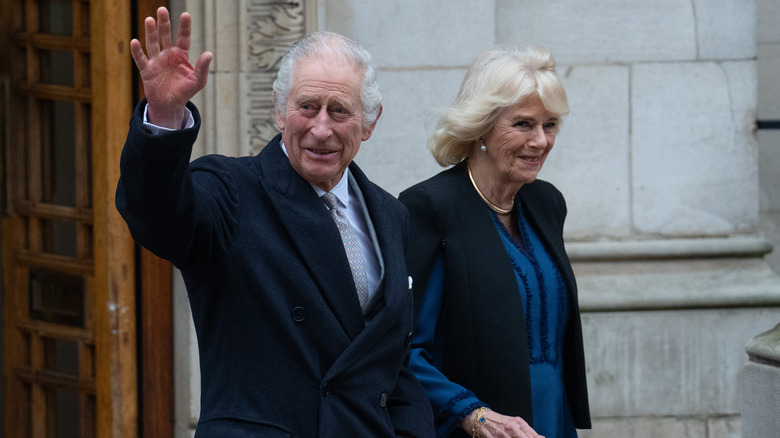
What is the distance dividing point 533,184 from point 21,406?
9.96ft

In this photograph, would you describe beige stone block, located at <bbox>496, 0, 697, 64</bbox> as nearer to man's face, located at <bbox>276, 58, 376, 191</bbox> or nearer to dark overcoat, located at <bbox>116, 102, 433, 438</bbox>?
man's face, located at <bbox>276, 58, 376, 191</bbox>

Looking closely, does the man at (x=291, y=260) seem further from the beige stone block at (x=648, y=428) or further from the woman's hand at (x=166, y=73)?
the beige stone block at (x=648, y=428)

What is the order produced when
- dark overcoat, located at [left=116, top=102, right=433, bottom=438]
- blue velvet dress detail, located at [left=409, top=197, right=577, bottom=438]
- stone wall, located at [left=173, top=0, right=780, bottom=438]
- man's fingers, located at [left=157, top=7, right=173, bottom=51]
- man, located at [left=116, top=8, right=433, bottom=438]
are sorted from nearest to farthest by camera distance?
man's fingers, located at [left=157, top=7, right=173, bottom=51] → man, located at [left=116, top=8, right=433, bottom=438] → dark overcoat, located at [left=116, top=102, right=433, bottom=438] → blue velvet dress detail, located at [left=409, top=197, right=577, bottom=438] → stone wall, located at [left=173, top=0, right=780, bottom=438]

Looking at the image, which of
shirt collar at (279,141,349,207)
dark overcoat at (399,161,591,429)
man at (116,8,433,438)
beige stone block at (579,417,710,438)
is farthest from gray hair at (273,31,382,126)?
beige stone block at (579,417,710,438)

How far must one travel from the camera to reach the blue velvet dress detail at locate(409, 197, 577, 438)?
2951 mm

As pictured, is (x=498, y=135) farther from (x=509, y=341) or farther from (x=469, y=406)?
(x=469, y=406)

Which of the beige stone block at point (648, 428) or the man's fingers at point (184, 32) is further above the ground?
the man's fingers at point (184, 32)

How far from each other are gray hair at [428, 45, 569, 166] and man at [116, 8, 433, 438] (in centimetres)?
74

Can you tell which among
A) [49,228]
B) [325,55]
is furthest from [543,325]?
[49,228]

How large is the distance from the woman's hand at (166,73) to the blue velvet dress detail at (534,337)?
133cm

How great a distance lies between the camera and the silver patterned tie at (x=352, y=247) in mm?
2340

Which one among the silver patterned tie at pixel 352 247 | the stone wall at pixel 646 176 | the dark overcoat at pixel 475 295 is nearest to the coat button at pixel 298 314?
the silver patterned tie at pixel 352 247

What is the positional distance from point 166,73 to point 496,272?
1.44m

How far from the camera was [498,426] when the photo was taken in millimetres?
2863
